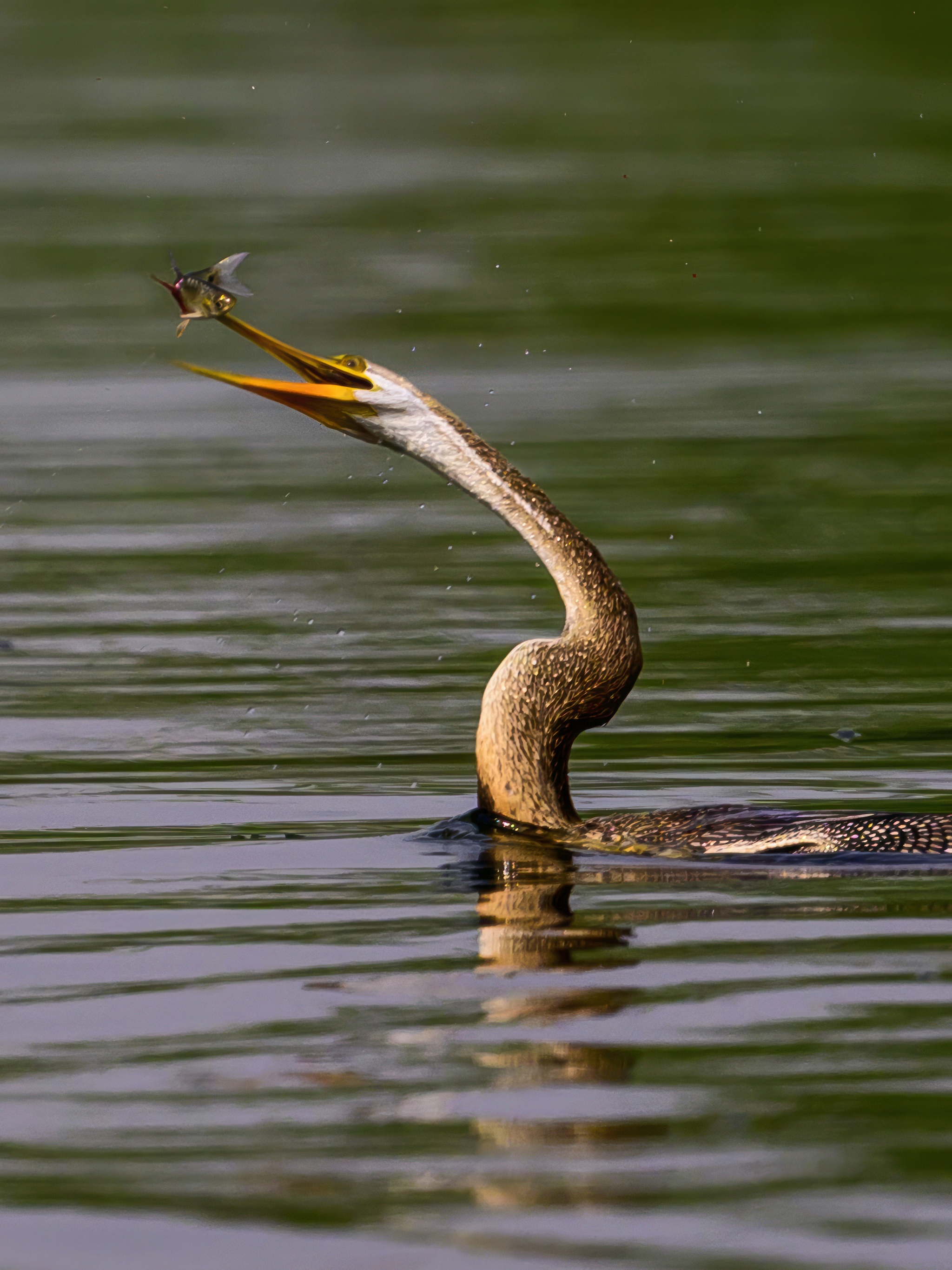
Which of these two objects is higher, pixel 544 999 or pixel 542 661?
pixel 542 661

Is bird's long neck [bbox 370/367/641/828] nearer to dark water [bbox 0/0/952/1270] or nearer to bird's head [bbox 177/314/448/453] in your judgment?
bird's head [bbox 177/314/448/453]

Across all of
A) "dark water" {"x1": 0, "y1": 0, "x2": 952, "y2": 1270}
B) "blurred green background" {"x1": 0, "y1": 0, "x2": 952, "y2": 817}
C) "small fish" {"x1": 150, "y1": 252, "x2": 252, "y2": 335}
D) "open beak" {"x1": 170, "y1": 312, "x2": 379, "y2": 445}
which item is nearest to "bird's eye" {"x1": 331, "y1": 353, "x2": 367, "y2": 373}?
"open beak" {"x1": 170, "y1": 312, "x2": 379, "y2": 445}

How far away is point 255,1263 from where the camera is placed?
4059 millimetres

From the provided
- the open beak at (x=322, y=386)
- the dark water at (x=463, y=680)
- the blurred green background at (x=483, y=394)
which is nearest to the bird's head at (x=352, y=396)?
the open beak at (x=322, y=386)

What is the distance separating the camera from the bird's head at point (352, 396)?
6992 mm

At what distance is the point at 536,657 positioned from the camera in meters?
7.21

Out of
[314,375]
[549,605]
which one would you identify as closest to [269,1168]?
[314,375]

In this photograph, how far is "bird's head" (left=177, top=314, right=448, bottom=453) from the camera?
22.9 feet

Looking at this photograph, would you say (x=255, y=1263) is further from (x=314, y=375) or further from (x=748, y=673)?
(x=748, y=673)

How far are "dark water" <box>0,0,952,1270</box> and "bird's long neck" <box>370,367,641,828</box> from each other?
256 mm

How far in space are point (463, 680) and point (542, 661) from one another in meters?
2.30

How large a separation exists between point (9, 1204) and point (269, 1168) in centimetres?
42

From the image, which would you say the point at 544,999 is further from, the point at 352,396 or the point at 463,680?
the point at 463,680

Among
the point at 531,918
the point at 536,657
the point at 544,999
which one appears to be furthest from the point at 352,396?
the point at 544,999
